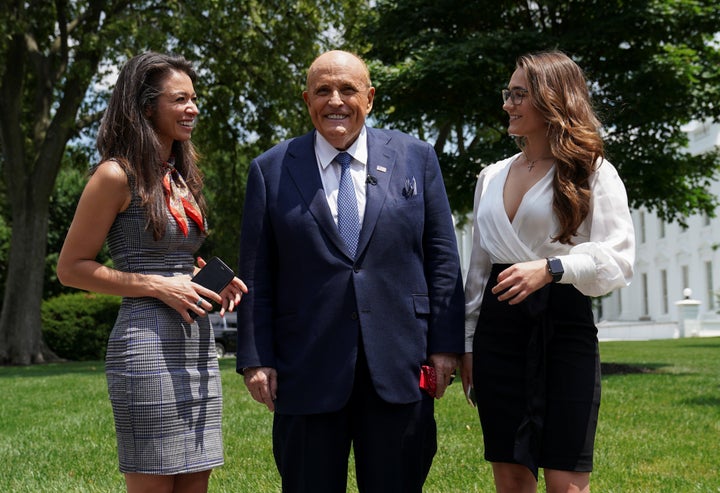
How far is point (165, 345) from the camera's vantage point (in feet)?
11.8

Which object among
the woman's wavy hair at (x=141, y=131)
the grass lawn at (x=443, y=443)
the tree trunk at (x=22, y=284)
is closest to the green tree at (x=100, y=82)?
the tree trunk at (x=22, y=284)

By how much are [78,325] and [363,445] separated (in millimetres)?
28154

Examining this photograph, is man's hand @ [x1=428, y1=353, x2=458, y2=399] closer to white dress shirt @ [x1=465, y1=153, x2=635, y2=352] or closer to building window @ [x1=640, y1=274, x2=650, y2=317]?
white dress shirt @ [x1=465, y1=153, x2=635, y2=352]

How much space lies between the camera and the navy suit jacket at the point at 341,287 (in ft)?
11.8

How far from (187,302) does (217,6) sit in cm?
1769

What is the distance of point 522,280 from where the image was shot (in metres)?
3.45

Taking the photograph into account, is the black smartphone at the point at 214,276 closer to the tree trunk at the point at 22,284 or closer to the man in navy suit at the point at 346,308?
Answer: the man in navy suit at the point at 346,308

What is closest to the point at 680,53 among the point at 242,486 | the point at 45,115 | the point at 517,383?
the point at 242,486

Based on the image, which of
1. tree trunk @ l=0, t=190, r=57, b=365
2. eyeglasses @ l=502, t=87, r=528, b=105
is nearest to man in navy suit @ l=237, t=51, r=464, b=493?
eyeglasses @ l=502, t=87, r=528, b=105

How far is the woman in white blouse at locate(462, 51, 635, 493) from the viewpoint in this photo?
356 cm

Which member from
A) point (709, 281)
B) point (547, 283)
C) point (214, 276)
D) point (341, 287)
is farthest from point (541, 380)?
point (709, 281)

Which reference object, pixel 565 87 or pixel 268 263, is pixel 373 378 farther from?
pixel 565 87

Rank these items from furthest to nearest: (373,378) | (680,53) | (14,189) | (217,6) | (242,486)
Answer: (14,189) → (217,6) → (680,53) → (242,486) → (373,378)

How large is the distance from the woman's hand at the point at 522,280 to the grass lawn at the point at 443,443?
2.98 meters
